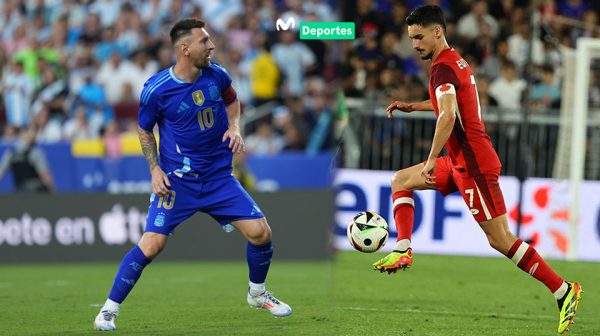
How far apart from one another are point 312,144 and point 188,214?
9196 mm

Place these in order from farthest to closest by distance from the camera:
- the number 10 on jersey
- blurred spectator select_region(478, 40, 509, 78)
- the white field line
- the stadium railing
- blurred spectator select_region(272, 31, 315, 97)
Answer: blurred spectator select_region(272, 31, 315, 97)
blurred spectator select_region(478, 40, 509, 78)
the stadium railing
the white field line
the number 10 on jersey

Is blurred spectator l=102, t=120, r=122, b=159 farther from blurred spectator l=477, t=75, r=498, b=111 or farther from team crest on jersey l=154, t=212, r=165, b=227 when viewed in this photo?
team crest on jersey l=154, t=212, r=165, b=227

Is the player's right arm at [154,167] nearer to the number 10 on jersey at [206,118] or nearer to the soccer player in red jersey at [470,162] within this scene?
the number 10 on jersey at [206,118]

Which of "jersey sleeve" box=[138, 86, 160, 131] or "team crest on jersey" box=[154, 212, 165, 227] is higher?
"jersey sleeve" box=[138, 86, 160, 131]

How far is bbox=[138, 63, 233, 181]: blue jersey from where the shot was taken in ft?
23.5

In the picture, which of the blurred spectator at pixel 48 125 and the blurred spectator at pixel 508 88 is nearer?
the blurred spectator at pixel 508 88

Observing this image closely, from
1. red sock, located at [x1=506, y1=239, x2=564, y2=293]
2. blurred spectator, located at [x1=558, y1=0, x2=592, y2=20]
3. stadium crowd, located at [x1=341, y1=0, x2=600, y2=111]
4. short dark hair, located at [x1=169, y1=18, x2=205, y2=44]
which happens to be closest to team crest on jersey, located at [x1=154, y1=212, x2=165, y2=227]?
short dark hair, located at [x1=169, y1=18, x2=205, y2=44]

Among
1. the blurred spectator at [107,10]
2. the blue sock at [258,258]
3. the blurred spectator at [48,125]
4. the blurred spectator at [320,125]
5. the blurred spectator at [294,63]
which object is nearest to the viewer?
the blue sock at [258,258]

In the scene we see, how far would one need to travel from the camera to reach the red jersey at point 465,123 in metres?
7.07

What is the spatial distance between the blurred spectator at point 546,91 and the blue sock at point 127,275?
29.9 ft

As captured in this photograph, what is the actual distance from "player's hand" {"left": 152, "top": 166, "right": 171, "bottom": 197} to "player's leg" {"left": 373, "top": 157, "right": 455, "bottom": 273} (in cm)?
162

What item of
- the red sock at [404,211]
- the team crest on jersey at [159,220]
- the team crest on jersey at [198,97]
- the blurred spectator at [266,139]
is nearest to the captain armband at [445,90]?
the red sock at [404,211]

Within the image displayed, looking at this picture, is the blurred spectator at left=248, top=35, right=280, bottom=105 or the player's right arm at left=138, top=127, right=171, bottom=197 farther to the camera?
the blurred spectator at left=248, top=35, right=280, bottom=105

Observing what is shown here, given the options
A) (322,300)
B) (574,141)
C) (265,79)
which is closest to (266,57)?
(265,79)
